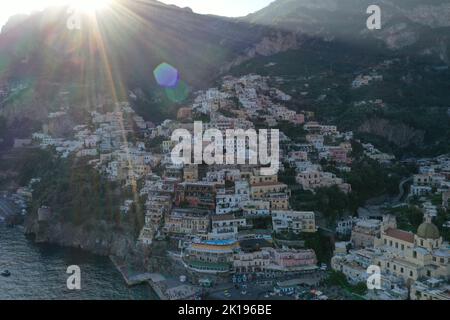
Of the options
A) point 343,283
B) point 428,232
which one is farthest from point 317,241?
point 428,232

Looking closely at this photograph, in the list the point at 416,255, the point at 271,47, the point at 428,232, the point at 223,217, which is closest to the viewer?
the point at 416,255

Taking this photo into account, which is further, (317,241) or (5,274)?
(5,274)

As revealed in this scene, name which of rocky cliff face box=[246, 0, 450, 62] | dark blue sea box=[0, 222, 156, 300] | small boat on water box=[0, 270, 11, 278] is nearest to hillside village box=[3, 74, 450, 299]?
dark blue sea box=[0, 222, 156, 300]

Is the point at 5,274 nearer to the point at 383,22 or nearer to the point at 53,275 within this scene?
the point at 53,275

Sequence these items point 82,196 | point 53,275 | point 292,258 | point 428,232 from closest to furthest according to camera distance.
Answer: point 428,232 < point 292,258 < point 53,275 < point 82,196

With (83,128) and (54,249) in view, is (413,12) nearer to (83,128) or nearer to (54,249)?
(83,128)

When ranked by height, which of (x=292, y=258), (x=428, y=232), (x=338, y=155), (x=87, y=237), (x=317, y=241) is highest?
(x=338, y=155)

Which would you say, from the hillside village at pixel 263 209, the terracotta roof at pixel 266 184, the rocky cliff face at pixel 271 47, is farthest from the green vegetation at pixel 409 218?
the rocky cliff face at pixel 271 47

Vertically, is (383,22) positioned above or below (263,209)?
above
